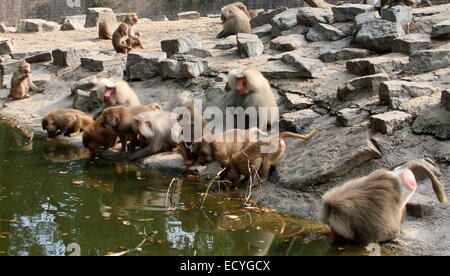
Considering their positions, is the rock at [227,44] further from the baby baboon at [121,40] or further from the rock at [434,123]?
the rock at [434,123]

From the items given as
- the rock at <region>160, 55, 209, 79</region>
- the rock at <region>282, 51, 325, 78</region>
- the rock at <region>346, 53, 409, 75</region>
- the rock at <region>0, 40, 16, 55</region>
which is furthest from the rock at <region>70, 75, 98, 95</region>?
the rock at <region>346, 53, 409, 75</region>

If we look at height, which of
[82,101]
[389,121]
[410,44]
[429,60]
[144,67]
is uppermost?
[410,44]

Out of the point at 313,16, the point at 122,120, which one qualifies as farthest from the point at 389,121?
the point at 313,16

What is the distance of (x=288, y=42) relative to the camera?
11.8m

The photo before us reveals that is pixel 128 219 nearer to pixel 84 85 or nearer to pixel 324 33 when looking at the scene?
pixel 84 85

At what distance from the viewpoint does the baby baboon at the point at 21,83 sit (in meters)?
12.6

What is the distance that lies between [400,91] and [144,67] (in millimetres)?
5719

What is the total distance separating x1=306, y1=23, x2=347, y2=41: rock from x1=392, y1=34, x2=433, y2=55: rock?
1882mm

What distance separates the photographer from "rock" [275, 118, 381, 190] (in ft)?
22.5

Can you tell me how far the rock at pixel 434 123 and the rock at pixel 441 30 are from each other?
3033 mm

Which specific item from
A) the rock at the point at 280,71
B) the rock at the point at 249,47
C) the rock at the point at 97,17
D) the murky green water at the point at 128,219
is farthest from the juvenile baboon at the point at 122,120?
the rock at the point at 97,17

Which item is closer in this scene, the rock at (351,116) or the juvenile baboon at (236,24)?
the rock at (351,116)

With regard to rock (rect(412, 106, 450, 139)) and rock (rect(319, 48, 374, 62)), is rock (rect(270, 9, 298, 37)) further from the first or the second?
rock (rect(412, 106, 450, 139))
